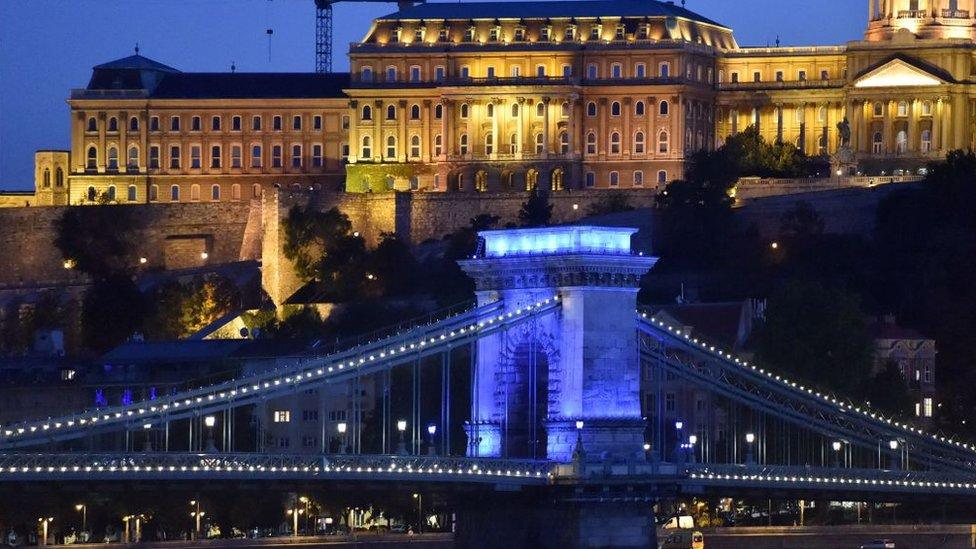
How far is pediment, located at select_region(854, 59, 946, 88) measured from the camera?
15962 cm

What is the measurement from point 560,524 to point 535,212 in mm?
76774

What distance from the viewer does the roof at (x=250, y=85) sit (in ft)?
550

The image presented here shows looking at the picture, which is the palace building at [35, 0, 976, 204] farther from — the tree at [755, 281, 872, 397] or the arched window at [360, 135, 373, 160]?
the tree at [755, 281, 872, 397]

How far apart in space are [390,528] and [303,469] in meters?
27.9

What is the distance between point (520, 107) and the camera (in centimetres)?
16000

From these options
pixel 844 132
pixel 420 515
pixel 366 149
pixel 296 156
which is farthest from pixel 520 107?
pixel 420 515

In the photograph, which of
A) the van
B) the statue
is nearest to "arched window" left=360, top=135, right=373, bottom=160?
the statue

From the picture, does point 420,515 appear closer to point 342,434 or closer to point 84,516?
point 84,516

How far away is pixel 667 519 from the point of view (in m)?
85.4

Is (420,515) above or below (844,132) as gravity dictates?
below

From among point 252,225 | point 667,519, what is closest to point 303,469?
point 667,519

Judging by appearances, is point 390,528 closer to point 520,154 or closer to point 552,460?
point 552,460

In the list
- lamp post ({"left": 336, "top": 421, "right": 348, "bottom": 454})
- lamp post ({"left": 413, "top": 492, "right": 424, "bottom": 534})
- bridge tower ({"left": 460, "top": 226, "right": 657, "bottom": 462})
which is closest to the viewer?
bridge tower ({"left": 460, "top": 226, "right": 657, "bottom": 462})

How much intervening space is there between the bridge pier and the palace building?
84.4 m
